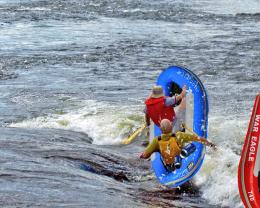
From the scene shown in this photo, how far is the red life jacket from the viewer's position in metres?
10.8

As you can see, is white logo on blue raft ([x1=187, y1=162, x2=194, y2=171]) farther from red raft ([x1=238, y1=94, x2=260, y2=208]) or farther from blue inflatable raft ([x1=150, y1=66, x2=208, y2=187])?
red raft ([x1=238, y1=94, x2=260, y2=208])

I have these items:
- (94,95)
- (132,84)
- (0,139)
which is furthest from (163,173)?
(132,84)

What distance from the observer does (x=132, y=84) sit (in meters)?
21.0

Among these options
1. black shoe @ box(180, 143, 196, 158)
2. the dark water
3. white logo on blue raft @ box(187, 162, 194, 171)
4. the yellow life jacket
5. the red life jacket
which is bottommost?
the dark water

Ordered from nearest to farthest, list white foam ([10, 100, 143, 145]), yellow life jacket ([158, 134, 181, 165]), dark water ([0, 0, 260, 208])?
yellow life jacket ([158, 134, 181, 165]) < dark water ([0, 0, 260, 208]) < white foam ([10, 100, 143, 145])

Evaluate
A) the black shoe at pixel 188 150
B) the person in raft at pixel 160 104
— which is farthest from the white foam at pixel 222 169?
the person in raft at pixel 160 104

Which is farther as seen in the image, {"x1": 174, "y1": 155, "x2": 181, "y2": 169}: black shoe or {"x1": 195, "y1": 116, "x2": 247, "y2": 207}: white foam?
{"x1": 174, "y1": 155, "x2": 181, "y2": 169}: black shoe

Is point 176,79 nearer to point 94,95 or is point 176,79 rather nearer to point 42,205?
point 42,205

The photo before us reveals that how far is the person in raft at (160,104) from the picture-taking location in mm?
10656

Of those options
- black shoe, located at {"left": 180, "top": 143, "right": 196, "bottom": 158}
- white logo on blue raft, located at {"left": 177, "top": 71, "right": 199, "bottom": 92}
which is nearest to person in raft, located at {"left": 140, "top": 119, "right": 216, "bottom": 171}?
black shoe, located at {"left": 180, "top": 143, "right": 196, "bottom": 158}

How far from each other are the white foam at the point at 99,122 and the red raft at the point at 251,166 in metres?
6.31

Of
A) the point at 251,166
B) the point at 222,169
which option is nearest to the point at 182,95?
the point at 222,169

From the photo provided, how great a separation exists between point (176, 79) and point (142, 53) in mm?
15535

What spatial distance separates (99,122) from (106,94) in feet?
12.5
